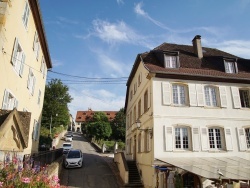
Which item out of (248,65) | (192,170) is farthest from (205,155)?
(248,65)

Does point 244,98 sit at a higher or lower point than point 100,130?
higher

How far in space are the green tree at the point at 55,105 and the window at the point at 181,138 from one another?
124ft

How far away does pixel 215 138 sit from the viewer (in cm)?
A: 1684

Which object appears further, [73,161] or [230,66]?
[73,161]

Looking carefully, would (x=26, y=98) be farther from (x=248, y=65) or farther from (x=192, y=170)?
(x=248, y=65)

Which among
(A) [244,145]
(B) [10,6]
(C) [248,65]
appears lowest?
(A) [244,145]

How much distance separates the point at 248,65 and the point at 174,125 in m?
9.98

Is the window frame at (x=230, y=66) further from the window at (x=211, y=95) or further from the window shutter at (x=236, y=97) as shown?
the window at (x=211, y=95)

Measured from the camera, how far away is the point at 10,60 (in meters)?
10.1

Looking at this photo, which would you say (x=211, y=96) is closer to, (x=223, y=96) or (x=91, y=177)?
(x=223, y=96)

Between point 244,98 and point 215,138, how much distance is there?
4926 mm

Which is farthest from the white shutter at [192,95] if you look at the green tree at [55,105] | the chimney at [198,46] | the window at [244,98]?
the green tree at [55,105]

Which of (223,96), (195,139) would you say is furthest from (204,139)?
(223,96)

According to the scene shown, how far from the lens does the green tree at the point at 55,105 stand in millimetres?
51134
